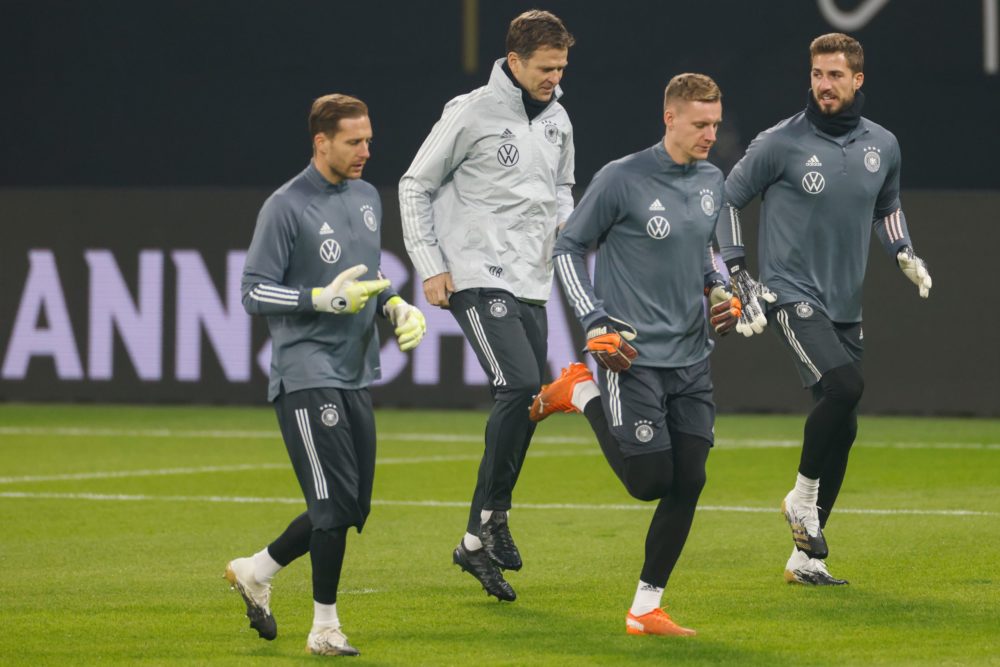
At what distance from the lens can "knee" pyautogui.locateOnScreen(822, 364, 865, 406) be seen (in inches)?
335

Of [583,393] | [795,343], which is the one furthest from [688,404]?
[795,343]

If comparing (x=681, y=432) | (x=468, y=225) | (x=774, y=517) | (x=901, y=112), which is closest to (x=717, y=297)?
(x=681, y=432)

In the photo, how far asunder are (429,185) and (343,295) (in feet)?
5.42

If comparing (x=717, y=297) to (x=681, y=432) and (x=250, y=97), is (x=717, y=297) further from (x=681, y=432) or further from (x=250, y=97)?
(x=250, y=97)

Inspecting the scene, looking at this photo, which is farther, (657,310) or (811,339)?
(811,339)

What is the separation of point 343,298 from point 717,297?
169 centimetres

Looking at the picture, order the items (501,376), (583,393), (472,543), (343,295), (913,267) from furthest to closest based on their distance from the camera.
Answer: (913,267) < (472,543) < (501,376) < (583,393) < (343,295)

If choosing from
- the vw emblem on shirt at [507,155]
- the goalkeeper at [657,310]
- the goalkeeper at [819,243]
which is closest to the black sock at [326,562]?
the goalkeeper at [657,310]

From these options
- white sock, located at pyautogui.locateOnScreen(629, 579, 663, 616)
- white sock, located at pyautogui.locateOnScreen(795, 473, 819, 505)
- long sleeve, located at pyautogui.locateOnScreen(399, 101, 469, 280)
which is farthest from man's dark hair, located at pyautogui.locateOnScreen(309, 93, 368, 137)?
white sock, located at pyautogui.locateOnScreen(795, 473, 819, 505)

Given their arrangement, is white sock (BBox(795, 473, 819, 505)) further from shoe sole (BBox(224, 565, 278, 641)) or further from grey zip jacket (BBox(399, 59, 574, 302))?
shoe sole (BBox(224, 565, 278, 641))

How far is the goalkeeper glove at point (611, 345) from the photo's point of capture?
7246 mm

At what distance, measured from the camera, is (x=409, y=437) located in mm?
15766

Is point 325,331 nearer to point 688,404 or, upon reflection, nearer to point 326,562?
point 326,562

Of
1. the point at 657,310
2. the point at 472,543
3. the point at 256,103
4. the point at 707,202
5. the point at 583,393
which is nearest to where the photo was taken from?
the point at 657,310
